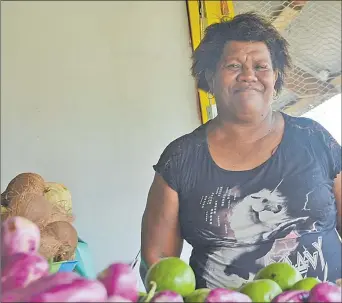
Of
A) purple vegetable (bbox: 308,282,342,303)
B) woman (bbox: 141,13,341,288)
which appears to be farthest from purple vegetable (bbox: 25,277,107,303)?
woman (bbox: 141,13,341,288)

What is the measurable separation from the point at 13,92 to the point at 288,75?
773 millimetres

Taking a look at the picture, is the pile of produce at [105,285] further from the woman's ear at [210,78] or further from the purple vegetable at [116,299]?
the woman's ear at [210,78]

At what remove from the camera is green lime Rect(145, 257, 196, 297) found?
57 centimetres

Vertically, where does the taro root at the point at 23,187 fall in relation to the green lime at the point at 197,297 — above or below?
above

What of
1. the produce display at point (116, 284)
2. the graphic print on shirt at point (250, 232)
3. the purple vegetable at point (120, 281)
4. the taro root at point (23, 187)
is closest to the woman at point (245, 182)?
the graphic print on shirt at point (250, 232)

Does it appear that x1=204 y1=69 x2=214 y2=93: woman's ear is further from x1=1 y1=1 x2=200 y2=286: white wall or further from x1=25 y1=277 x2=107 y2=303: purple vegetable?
x1=25 y1=277 x2=107 y2=303: purple vegetable

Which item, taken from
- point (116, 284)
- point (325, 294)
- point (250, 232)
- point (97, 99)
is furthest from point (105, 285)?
point (97, 99)

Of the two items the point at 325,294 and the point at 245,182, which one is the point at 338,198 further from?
the point at 325,294

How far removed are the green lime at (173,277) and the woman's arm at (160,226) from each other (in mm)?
460

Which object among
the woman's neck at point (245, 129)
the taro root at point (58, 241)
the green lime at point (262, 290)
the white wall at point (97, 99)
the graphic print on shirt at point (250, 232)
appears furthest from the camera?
the white wall at point (97, 99)

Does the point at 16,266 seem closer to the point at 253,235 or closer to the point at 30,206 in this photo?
the point at 30,206

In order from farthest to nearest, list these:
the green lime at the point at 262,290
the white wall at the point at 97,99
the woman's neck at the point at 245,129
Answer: the white wall at the point at 97,99 → the woman's neck at the point at 245,129 → the green lime at the point at 262,290

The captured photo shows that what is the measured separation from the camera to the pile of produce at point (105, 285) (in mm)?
453

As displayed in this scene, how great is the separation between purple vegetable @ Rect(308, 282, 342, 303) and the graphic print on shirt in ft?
1.67
